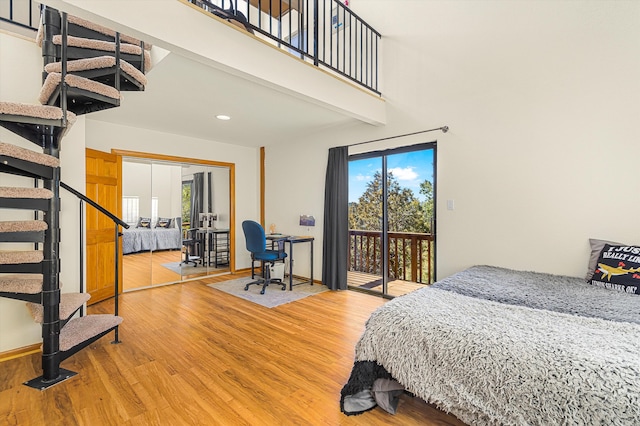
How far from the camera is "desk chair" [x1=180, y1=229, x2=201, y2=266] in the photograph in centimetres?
488

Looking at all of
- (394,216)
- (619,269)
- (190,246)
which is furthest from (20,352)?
(619,269)

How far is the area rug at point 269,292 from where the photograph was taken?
384cm

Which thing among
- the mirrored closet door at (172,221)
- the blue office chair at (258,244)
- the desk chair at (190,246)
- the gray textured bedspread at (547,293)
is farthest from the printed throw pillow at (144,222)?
the gray textured bedspread at (547,293)

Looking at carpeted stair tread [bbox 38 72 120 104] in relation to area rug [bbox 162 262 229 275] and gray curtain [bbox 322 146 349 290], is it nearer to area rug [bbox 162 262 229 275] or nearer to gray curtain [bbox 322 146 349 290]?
gray curtain [bbox 322 146 349 290]

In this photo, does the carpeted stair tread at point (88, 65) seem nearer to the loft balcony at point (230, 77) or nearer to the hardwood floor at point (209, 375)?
the loft balcony at point (230, 77)

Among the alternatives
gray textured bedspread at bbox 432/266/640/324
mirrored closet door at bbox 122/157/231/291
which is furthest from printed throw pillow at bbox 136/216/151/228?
gray textured bedspread at bbox 432/266/640/324

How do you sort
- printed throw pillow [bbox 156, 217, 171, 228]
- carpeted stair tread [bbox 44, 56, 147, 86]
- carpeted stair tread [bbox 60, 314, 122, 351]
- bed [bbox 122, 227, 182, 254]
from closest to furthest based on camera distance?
carpeted stair tread [bbox 44, 56, 147, 86] < carpeted stair tread [bbox 60, 314, 122, 351] < bed [bbox 122, 227, 182, 254] < printed throw pillow [bbox 156, 217, 171, 228]

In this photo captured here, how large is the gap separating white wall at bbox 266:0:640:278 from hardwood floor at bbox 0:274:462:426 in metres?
1.77

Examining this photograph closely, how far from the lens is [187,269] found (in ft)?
16.4

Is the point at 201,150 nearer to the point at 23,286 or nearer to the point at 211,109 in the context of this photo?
the point at 211,109

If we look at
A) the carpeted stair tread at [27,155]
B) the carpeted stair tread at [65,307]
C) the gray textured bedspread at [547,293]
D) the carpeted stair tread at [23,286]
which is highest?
the carpeted stair tread at [27,155]

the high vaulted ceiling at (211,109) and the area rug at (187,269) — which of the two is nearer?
the high vaulted ceiling at (211,109)

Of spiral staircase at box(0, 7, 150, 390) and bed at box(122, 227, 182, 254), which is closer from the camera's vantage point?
spiral staircase at box(0, 7, 150, 390)

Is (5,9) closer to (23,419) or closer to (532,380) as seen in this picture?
(23,419)
